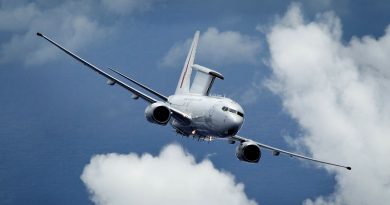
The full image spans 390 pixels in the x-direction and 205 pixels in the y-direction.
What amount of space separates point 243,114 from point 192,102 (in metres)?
7.94

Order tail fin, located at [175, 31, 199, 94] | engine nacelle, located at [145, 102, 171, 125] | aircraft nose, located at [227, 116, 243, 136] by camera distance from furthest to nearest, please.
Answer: tail fin, located at [175, 31, 199, 94] → engine nacelle, located at [145, 102, 171, 125] → aircraft nose, located at [227, 116, 243, 136]

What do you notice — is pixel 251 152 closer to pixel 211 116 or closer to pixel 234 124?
pixel 211 116

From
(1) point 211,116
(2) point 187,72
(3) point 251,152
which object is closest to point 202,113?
(1) point 211,116

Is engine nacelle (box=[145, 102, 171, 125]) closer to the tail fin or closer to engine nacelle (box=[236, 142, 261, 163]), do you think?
engine nacelle (box=[236, 142, 261, 163])

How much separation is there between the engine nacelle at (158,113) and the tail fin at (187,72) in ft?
56.2

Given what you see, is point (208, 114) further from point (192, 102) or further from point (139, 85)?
point (139, 85)

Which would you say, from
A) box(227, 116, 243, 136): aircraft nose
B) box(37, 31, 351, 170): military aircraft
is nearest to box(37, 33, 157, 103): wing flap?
box(37, 31, 351, 170): military aircraft

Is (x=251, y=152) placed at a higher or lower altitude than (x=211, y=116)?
higher

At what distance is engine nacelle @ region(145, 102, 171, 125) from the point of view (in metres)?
75.6

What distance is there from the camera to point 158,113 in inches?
2985

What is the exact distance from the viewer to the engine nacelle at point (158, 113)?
75.6 metres

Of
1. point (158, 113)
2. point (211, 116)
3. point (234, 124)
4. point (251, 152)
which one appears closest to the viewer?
point (234, 124)

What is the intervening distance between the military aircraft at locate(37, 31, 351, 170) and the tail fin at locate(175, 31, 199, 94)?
832 cm

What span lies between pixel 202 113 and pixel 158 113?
4.98 metres
